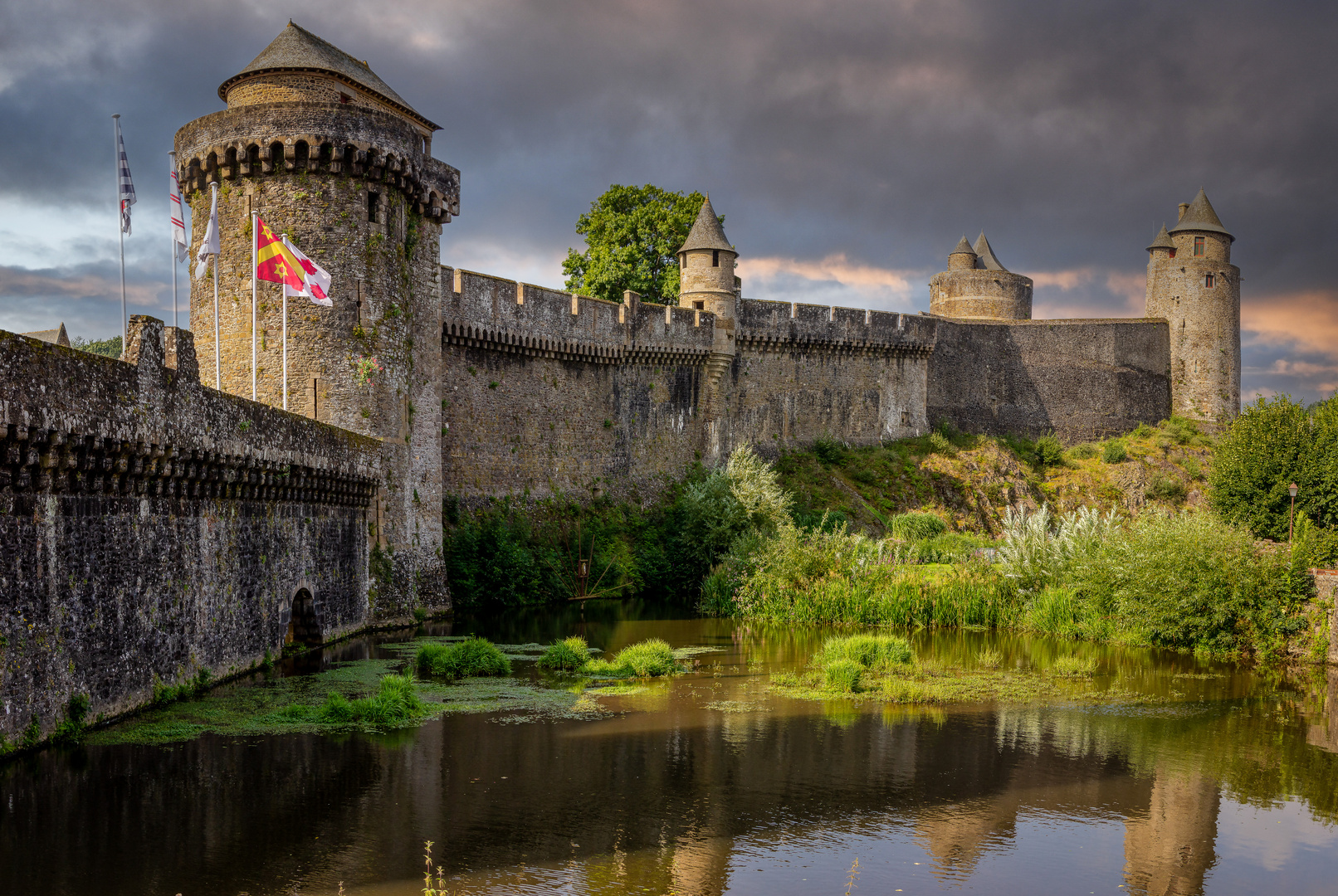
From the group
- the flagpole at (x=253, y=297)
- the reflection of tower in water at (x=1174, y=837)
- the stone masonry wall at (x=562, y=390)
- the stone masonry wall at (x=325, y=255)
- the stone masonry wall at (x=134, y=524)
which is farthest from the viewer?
the stone masonry wall at (x=562, y=390)

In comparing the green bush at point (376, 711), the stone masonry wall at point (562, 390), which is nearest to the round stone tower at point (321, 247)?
the stone masonry wall at point (562, 390)

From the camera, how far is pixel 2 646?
971 centimetres

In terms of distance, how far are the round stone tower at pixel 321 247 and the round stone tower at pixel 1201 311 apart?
33941mm

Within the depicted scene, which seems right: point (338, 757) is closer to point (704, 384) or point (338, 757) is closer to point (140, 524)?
point (140, 524)

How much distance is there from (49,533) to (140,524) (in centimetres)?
170

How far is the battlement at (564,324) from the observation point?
1089 inches

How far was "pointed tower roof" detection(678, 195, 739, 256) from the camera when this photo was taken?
115ft

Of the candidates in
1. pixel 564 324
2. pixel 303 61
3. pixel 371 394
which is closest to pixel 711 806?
pixel 371 394

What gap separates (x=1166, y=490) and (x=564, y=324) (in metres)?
23.2

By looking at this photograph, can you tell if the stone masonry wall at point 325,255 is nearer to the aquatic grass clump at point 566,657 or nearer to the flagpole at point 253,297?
the flagpole at point 253,297

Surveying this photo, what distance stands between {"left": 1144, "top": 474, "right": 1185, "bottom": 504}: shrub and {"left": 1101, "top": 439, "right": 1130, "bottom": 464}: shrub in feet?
6.18

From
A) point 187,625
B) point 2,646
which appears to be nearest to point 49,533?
point 2,646

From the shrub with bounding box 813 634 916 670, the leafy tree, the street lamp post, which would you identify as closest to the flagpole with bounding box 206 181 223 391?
the shrub with bounding box 813 634 916 670

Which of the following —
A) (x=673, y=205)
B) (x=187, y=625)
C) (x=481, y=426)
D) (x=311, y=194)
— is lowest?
(x=187, y=625)
